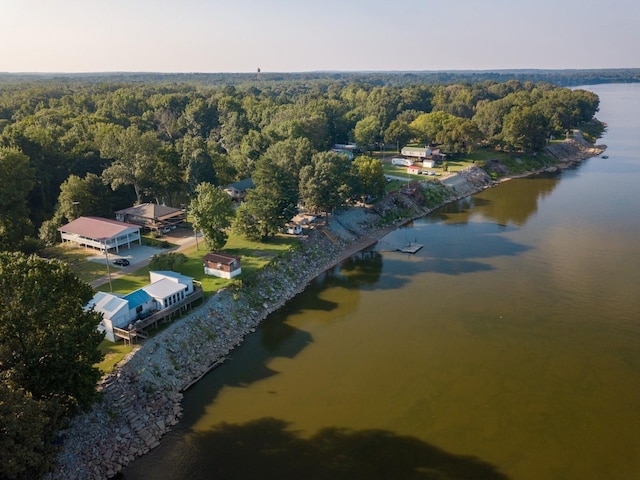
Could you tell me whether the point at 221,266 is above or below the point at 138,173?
below

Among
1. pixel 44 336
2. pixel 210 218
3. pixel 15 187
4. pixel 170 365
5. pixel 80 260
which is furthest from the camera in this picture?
pixel 15 187

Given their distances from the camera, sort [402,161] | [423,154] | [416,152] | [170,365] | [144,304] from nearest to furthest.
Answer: [170,365]
[144,304]
[402,161]
[423,154]
[416,152]

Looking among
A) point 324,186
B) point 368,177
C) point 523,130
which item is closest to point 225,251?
point 324,186

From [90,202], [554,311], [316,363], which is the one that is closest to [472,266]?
[554,311]

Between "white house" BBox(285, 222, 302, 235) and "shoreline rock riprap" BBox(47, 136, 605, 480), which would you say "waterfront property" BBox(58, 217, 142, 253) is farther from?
"white house" BBox(285, 222, 302, 235)

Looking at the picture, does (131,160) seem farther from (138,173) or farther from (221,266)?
(221,266)

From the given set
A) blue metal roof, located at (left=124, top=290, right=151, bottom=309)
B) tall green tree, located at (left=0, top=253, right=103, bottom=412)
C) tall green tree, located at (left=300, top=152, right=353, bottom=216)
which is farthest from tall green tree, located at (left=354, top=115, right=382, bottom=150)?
tall green tree, located at (left=0, top=253, right=103, bottom=412)
